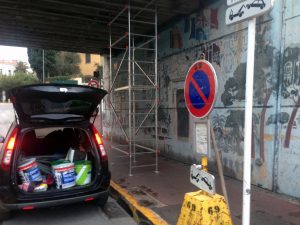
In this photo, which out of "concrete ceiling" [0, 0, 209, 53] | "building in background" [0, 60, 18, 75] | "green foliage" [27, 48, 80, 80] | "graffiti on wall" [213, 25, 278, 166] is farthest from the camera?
"building in background" [0, 60, 18, 75]

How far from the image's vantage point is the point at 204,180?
323cm

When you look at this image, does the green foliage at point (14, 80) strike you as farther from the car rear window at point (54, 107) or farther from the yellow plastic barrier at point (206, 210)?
the yellow plastic barrier at point (206, 210)

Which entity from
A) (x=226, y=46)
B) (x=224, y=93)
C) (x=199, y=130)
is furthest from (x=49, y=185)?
(x=226, y=46)

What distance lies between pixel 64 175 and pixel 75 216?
67 centimetres

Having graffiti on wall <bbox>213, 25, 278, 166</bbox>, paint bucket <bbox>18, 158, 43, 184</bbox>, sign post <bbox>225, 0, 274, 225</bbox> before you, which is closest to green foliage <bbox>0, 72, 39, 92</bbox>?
graffiti on wall <bbox>213, 25, 278, 166</bbox>

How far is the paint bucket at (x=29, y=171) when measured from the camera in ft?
14.7

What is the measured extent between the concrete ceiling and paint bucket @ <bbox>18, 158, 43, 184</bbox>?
3.90m

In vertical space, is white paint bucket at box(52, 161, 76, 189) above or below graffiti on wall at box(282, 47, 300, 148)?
below

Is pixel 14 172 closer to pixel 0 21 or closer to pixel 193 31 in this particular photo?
pixel 193 31

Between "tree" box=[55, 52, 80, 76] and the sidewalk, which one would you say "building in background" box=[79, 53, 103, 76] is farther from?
the sidewalk

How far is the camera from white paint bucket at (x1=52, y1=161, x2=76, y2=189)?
461 cm

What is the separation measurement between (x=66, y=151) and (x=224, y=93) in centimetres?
331

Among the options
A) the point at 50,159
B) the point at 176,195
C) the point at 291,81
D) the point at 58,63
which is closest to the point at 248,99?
the point at 291,81

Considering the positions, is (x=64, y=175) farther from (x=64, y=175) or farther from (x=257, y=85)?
(x=257, y=85)
